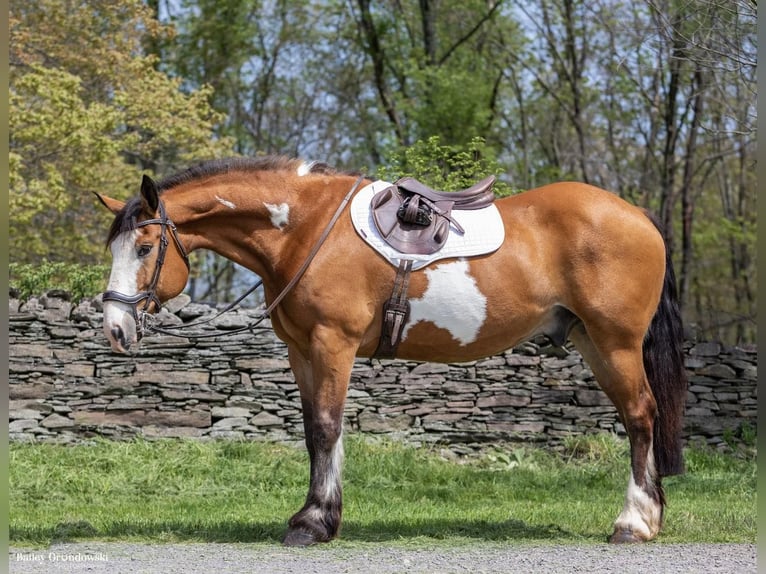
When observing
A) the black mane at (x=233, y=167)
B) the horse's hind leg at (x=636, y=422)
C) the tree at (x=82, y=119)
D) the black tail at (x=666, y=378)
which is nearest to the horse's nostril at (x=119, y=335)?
the black mane at (x=233, y=167)

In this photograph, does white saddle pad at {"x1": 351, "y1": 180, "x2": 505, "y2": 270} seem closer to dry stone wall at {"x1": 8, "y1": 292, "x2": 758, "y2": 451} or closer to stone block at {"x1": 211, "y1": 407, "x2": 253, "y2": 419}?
dry stone wall at {"x1": 8, "y1": 292, "x2": 758, "y2": 451}

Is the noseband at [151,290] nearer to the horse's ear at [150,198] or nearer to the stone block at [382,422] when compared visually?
the horse's ear at [150,198]

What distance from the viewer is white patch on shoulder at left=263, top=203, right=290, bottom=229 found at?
17.6 feet

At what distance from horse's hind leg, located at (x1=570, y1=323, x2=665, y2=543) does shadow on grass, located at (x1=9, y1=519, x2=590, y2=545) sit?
1.43ft

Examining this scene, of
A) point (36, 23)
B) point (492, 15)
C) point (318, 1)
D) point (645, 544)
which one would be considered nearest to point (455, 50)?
point (492, 15)

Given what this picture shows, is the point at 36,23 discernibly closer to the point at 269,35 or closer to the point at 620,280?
the point at 269,35

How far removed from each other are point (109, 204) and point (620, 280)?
10.3 feet

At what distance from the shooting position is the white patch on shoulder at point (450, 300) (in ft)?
17.3

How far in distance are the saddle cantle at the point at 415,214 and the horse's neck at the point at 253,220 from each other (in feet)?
1.09

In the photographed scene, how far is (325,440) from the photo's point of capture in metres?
5.12

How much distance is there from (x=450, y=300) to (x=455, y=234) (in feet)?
1.35

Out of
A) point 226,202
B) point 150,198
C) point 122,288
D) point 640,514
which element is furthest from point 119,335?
point 640,514

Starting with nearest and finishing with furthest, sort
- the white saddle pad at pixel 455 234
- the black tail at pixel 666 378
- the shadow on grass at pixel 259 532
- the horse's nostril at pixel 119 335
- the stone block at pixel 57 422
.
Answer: the horse's nostril at pixel 119 335 → the white saddle pad at pixel 455 234 → the shadow on grass at pixel 259 532 → the black tail at pixel 666 378 → the stone block at pixel 57 422

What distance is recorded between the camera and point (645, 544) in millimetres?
5246
